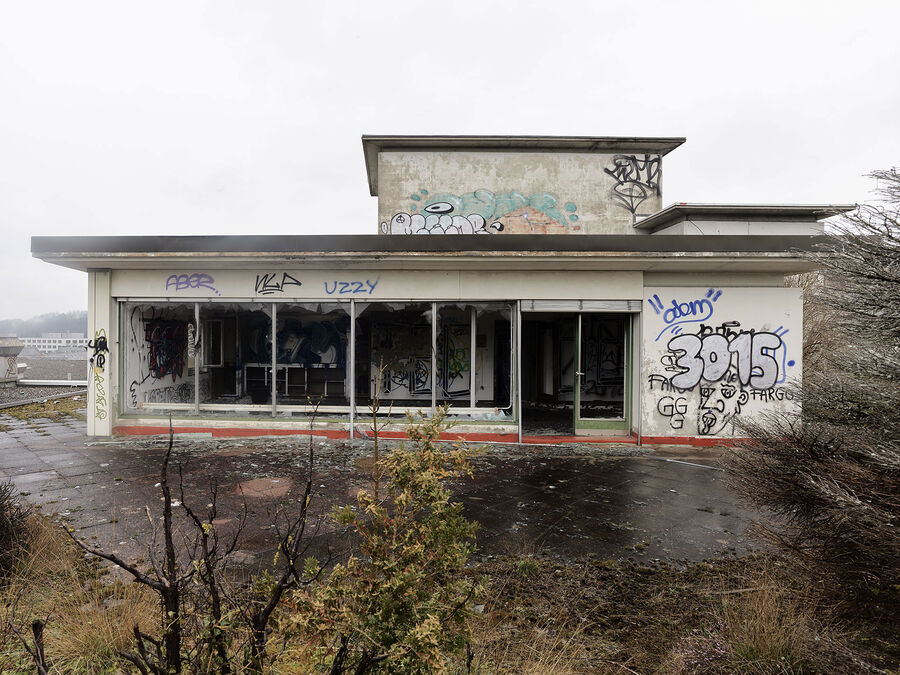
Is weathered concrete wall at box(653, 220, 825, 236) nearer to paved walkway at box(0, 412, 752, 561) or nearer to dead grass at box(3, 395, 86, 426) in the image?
paved walkway at box(0, 412, 752, 561)

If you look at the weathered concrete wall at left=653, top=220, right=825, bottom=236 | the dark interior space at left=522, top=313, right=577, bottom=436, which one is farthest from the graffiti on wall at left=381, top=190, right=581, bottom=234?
the weathered concrete wall at left=653, top=220, right=825, bottom=236

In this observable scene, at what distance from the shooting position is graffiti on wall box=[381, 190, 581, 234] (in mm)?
14625

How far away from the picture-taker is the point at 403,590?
2.00 metres

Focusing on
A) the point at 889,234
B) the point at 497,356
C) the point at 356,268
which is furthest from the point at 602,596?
the point at 497,356

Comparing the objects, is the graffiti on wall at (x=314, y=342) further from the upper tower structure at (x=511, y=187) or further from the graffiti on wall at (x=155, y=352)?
the upper tower structure at (x=511, y=187)

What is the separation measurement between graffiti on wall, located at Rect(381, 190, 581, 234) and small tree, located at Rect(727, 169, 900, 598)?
11.7m

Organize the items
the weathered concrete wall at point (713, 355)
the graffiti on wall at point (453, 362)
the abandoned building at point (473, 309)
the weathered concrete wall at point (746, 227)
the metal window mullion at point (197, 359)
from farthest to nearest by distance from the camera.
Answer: the weathered concrete wall at point (746, 227)
the graffiti on wall at point (453, 362)
the metal window mullion at point (197, 359)
the weathered concrete wall at point (713, 355)
the abandoned building at point (473, 309)

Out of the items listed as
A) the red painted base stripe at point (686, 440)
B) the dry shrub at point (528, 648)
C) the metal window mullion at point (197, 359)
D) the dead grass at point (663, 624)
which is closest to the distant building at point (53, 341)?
the metal window mullion at point (197, 359)

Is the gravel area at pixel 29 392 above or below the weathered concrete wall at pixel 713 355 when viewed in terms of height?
below

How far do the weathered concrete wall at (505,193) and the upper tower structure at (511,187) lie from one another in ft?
0.10

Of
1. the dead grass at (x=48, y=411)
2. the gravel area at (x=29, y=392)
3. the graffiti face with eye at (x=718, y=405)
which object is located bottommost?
the dead grass at (x=48, y=411)

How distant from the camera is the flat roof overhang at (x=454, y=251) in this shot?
27.7 ft

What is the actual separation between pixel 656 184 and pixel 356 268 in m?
10.4

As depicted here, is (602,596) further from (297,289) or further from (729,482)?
(297,289)
